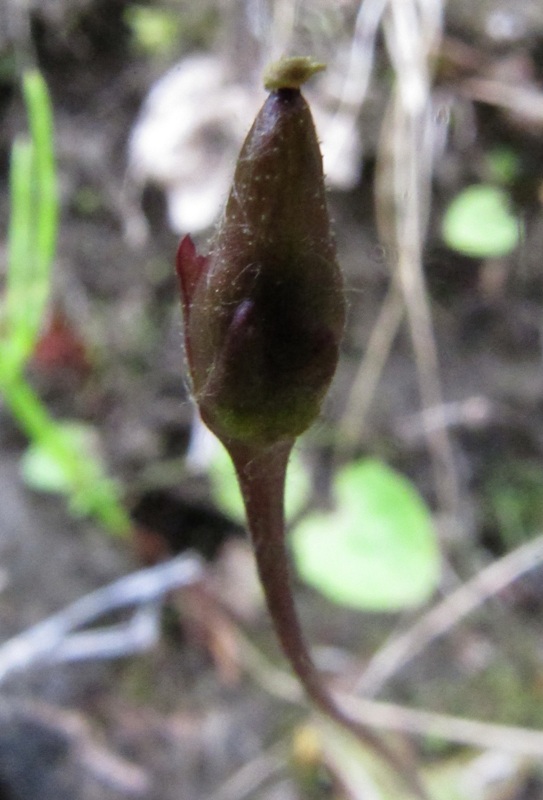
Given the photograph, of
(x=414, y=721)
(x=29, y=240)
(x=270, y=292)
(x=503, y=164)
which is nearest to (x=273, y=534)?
(x=270, y=292)

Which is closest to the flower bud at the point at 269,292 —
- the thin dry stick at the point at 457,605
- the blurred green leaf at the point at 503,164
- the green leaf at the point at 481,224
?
the thin dry stick at the point at 457,605

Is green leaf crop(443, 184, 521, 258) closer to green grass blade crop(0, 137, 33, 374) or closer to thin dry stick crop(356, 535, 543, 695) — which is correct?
thin dry stick crop(356, 535, 543, 695)

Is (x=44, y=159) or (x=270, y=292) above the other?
(x=44, y=159)

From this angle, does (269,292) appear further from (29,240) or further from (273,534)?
(29,240)

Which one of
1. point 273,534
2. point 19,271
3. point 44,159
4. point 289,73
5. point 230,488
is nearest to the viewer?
point 289,73

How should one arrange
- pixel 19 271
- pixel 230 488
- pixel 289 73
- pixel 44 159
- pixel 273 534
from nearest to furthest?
pixel 289 73 → pixel 273 534 → pixel 44 159 → pixel 19 271 → pixel 230 488

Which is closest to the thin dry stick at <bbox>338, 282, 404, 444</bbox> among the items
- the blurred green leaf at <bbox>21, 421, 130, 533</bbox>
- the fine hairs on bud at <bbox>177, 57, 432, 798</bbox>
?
the blurred green leaf at <bbox>21, 421, 130, 533</bbox>

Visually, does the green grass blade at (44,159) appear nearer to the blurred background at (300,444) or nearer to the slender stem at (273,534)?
the blurred background at (300,444)

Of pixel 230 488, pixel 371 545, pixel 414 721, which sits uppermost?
pixel 230 488
